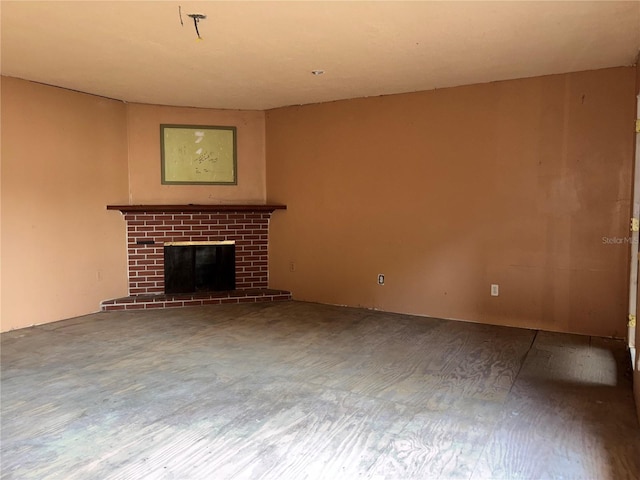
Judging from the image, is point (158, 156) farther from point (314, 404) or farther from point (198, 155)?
point (314, 404)

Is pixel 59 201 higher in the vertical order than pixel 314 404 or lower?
higher

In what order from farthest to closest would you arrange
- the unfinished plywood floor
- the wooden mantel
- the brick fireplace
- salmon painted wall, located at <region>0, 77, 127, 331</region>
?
the brick fireplace → the wooden mantel → salmon painted wall, located at <region>0, 77, 127, 331</region> → the unfinished plywood floor

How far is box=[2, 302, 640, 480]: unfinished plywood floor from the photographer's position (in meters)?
2.06

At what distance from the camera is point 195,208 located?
5.35 metres

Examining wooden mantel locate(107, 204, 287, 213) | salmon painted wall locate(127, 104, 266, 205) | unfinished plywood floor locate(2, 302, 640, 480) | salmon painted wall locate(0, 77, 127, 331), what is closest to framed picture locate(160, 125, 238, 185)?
salmon painted wall locate(127, 104, 266, 205)

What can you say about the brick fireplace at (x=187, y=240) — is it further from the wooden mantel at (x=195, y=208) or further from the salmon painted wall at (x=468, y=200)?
the salmon painted wall at (x=468, y=200)

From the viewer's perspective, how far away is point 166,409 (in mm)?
2602

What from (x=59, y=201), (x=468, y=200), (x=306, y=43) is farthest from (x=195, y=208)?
(x=468, y=200)

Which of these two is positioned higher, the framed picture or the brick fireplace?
the framed picture

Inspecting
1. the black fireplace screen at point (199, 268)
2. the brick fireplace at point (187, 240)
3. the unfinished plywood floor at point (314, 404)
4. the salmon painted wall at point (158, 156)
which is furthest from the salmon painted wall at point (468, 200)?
the black fireplace screen at point (199, 268)

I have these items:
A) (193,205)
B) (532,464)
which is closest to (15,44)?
(193,205)

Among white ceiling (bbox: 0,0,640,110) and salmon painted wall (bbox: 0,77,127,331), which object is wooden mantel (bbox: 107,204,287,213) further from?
white ceiling (bbox: 0,0,640,110)

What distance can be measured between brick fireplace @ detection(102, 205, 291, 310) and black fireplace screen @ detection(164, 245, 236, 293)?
2.8 inches

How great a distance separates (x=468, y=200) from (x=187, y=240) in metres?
3.26
